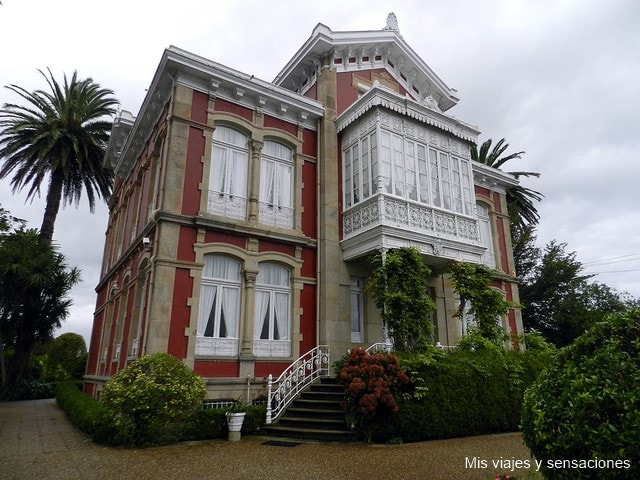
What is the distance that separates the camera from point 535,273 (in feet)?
91.5

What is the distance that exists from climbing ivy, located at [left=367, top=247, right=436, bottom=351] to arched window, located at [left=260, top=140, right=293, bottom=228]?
10.6 feet

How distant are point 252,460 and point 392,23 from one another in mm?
15584

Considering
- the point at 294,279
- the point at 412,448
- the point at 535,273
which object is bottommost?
the point at 412,448

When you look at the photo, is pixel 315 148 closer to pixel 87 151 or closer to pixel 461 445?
pixel 461 445

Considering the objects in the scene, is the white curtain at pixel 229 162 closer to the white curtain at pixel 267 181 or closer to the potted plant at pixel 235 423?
the white curtain at pixel 267 181

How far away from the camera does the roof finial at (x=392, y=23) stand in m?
16.3

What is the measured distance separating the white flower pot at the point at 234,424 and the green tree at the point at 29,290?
16.3 meters

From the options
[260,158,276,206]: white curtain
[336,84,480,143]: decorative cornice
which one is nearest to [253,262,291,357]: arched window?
[260,158,276,206]: white curtain

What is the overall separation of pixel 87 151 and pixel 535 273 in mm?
27413

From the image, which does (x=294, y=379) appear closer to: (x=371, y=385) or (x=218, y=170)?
(x=371, y=385)

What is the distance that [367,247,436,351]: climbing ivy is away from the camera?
11055 mm

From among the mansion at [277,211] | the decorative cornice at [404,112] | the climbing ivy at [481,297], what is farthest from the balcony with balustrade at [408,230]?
the decorative cornice at [404,112]

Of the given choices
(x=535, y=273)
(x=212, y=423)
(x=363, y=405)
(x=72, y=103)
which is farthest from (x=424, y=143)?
(x=72, y=103)

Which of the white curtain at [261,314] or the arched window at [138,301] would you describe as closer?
the white curtain at [261,314]
